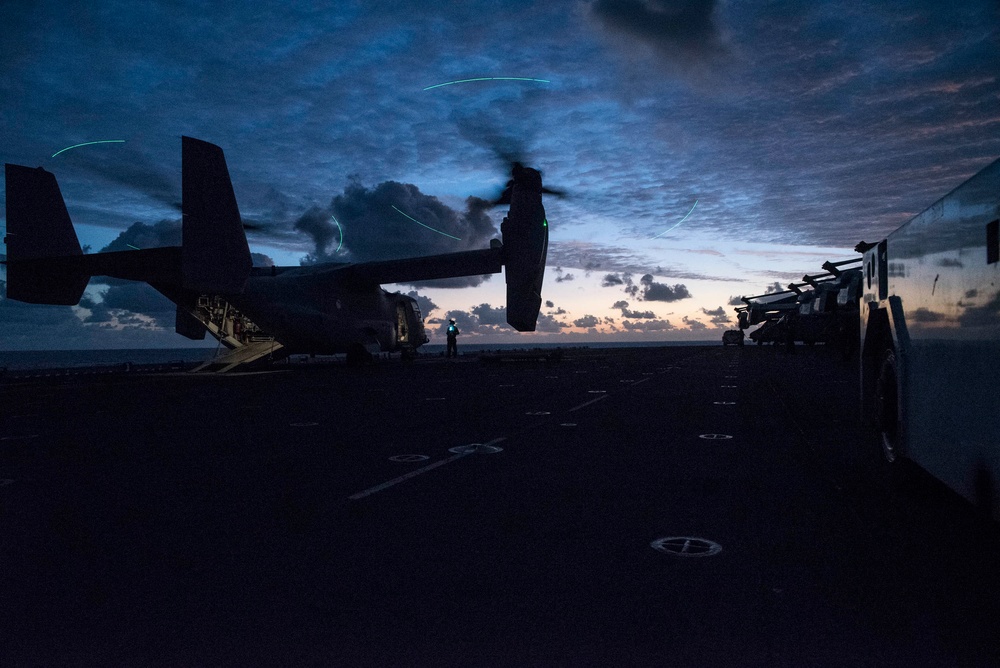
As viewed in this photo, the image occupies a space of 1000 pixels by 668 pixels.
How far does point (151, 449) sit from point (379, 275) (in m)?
23.9

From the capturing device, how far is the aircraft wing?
3138 cm

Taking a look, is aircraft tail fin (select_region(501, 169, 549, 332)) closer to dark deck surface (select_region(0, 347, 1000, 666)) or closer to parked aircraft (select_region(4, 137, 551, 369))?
parked aircraft (select_region(4, 137, 551, 369))

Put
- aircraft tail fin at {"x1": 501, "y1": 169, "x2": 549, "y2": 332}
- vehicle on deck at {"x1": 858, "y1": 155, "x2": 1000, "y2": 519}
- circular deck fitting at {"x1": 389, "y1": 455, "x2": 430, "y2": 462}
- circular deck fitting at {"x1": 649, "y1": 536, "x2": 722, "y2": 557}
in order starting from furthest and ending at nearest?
aircraft tail fin at {"x1": 501, "y1": 169, "x2": 549, "y2": 332}, circular deck fitting at {"x1": 389, "y1": 455, "x2": 430, "y2": 462}, circular deck fitting at {"x1": 649, "y1": 536, "x2": 722, "y2": 557}, vehicle on deck at {"x1": 858, "y1": 155, "x2": 1000, "y2": 519}

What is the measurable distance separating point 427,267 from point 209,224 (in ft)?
42.8

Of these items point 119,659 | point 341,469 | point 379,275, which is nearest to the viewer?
point 119,659

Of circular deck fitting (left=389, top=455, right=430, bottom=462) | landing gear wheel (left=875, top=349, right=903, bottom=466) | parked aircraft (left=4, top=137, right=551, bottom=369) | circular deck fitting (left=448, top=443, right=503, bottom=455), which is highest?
parked aircraft (left=4, top=137, right=551, bottom=369)

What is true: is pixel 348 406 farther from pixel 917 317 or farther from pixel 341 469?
pixel 917 317

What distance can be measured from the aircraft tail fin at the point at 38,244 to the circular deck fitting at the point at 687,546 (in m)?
24.7

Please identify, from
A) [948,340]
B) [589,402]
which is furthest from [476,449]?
[589,402]

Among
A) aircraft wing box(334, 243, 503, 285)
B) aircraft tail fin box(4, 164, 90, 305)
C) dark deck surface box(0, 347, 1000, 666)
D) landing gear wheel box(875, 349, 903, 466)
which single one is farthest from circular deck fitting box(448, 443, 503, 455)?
aircraft wing box(334, 243, 503, 285)

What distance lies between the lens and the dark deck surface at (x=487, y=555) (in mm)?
3164

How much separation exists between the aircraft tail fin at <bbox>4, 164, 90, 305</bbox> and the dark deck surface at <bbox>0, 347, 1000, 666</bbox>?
53.9 feet

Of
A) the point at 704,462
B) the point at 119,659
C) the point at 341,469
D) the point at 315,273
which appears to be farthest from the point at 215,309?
the point at 119,659

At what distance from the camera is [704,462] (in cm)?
799
